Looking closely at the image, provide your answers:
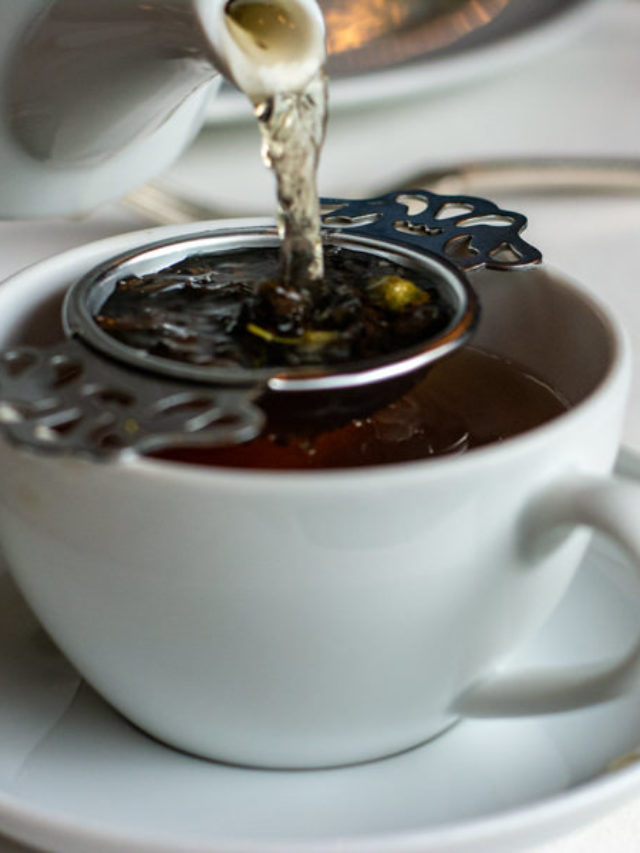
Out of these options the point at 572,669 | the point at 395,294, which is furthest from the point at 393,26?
the point at 572,669

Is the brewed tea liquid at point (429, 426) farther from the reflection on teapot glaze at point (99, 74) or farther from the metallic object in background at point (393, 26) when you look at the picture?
the metallic object in background at point (393, 26)

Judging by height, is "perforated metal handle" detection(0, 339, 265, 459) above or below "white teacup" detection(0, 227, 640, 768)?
above

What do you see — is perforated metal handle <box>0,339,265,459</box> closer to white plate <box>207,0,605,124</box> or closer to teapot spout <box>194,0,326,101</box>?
teapot spout <box>194,0,326,101</box>

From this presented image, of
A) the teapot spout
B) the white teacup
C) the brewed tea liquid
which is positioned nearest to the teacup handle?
the white teacup

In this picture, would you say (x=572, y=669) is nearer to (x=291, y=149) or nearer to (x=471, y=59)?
(x=291, y=149)

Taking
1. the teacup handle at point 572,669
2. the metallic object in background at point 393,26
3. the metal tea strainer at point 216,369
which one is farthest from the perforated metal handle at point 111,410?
the metallic object in background at point 393,26

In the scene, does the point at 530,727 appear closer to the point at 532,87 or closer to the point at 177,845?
the point at 177,845
